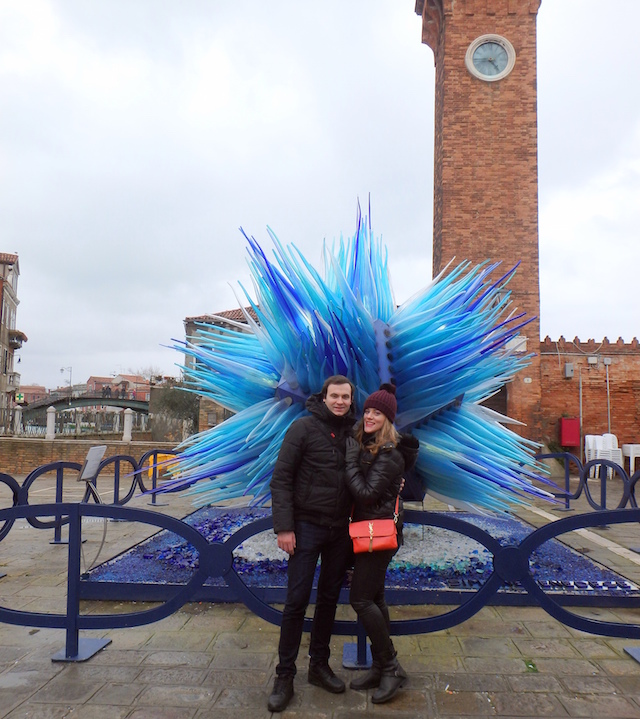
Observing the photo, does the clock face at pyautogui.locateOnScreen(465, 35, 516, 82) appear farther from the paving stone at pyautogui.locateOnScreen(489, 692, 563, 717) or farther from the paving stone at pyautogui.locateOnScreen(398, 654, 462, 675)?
the paving stone at pyautogui.locateOnScreen(489, 692, 563, 717)

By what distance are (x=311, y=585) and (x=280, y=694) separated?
530 millimetres

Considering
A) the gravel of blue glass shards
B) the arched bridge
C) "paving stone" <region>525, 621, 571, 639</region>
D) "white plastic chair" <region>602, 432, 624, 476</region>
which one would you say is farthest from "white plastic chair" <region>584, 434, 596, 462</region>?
the arched bridge

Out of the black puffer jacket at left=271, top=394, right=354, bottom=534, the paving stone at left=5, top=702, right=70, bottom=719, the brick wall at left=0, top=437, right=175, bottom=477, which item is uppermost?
the black puffer jacket at left=271, top=394, right=354, bottom=534

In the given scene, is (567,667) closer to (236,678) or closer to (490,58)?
(236,678)

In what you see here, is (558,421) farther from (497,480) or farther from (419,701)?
(419,701)

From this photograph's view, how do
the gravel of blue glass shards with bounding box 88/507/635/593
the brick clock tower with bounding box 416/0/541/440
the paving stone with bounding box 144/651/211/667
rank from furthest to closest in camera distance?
the brick clock tower with bounding box 416/0/541/440, the gravel of blue glass shards with bounding box 88/507/635/593, the paving stone with bounding box 144/651/211/667

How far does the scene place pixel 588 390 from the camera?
16.6 meters

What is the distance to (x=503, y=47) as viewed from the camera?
664 inches

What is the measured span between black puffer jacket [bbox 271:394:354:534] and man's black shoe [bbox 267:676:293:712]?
74cm

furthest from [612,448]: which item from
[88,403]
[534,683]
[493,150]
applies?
[88,403]

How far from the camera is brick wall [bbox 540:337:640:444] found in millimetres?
16516

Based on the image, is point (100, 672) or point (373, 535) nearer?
point (373, 535)

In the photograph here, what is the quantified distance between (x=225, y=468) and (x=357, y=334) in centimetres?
146

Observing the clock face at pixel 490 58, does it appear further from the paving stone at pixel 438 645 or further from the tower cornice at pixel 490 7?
the paving stone at pixel 438 645
